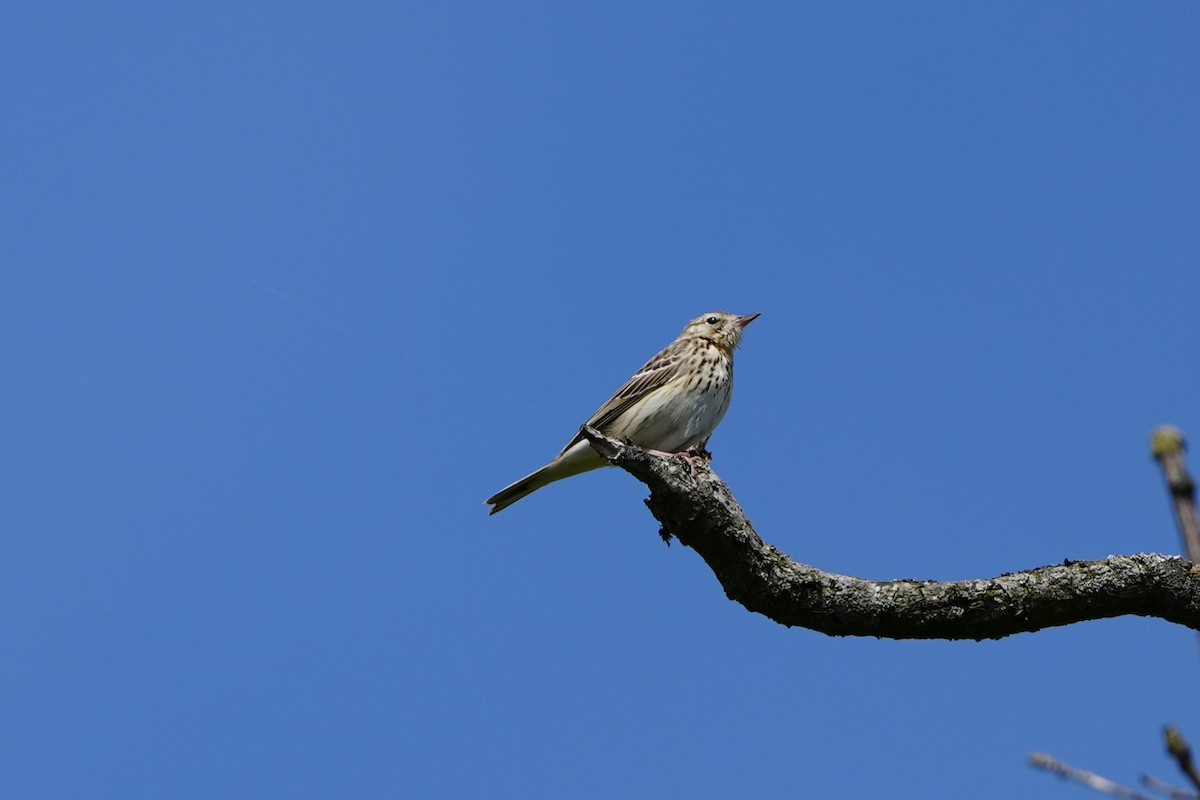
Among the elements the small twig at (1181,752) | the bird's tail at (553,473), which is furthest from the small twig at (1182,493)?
the bird's tail at (553,473)

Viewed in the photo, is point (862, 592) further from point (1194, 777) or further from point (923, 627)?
point (1194, 777)

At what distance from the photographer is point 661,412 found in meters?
9.93

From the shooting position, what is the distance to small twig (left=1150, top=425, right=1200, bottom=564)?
6.52 feet

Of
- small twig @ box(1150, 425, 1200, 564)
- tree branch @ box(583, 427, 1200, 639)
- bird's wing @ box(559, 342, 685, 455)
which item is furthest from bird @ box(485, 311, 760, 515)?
small twig @ box(1150, 425, 1200, 564)

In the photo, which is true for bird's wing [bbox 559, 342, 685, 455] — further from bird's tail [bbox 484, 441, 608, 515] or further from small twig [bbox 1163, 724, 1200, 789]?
small twig [bbox 1163, 724, 1200, 789]

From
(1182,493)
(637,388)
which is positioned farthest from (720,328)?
(1182,493)

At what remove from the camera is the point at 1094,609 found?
5453 millimetres

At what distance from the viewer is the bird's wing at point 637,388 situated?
33.5 ft

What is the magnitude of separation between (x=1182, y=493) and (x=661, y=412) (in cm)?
793

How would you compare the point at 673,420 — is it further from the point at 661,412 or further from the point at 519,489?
the point at 519,489

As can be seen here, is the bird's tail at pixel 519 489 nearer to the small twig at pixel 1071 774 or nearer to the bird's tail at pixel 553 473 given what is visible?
the bird's tail at pixel 553 473

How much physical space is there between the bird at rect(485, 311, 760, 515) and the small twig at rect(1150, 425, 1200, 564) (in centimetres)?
734

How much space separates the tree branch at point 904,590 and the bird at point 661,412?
351 cm

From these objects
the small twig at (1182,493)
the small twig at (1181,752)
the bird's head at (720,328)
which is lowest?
the small twig at (1181,752)
